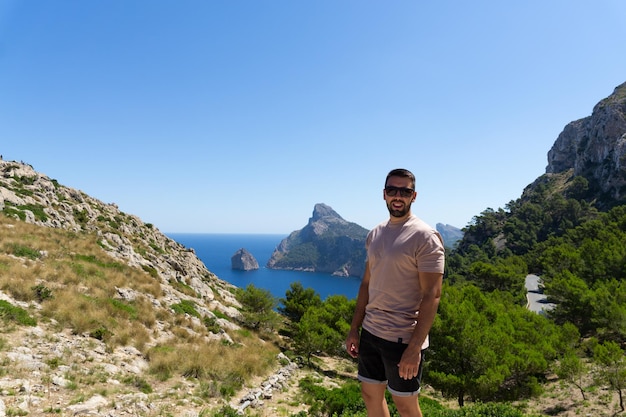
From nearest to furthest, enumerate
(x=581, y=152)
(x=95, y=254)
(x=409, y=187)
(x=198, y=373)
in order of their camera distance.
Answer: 1. (x=409, y=187)
2. (x=198, y=373)
3. (x=95, y=254)
4. (x=581, y=152)

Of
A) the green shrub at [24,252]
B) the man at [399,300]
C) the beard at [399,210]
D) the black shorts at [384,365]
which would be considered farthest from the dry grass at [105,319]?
the beard at [399,210]

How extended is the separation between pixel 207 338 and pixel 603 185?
127 metres

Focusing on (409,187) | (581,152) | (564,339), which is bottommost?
(564,339)

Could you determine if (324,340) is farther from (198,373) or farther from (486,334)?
(198,373)

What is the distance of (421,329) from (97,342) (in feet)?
36.5

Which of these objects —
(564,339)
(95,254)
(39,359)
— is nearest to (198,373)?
(39,359)

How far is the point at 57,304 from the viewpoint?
37.0 feet

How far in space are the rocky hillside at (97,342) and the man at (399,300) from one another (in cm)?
593

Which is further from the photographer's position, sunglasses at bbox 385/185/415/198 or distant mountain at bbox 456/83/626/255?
distant mountain at bbox 456/83/626/255

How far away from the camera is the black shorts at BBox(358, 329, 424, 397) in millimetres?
3150

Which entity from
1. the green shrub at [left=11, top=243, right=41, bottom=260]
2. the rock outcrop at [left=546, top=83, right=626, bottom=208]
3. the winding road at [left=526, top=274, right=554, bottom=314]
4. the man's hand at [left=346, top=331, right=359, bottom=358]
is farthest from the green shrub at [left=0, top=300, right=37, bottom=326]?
the rock outcrop at [left=546, top=83, right=626, bottom=208]

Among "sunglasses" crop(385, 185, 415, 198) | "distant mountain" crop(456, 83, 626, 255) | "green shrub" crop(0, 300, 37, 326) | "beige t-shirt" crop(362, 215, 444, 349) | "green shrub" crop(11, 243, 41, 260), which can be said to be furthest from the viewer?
"distant mountain" crop(456, 83, 626, 255)

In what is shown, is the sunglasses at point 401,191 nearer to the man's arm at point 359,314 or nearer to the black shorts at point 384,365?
the man's arm at point 359,314

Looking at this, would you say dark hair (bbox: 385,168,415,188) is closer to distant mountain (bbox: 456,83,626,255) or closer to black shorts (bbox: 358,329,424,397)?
black shorts (bbox: 358,329,424,397)
